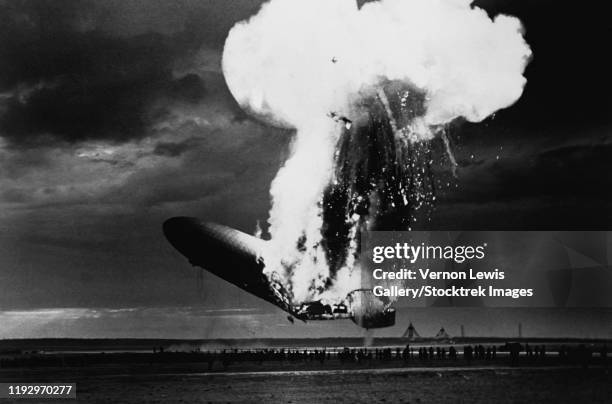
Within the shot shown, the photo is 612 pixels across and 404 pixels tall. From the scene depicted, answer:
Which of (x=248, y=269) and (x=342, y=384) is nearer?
(x=342, y=384)

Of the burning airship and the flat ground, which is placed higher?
the burning airship

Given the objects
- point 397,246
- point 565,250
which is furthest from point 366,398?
point 565,250

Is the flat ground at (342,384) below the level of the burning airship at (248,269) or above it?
below

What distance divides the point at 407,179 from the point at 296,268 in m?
5.66

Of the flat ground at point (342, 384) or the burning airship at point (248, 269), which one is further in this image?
the burning airship at point (248, 269)

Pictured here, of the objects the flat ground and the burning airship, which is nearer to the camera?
the flat ground

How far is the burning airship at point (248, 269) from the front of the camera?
23609 mm

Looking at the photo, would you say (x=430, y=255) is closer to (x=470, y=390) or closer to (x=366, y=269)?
(x=366, y=269)

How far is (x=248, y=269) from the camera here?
1141 inches

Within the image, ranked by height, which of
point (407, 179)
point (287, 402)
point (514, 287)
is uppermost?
point (407, 179)

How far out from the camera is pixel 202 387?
2209 cm

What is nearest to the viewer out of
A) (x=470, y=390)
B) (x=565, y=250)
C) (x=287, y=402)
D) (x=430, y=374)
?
(x=287, y=402)

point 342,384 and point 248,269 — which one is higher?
point 248,269

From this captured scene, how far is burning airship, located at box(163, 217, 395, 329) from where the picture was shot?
930 inches
